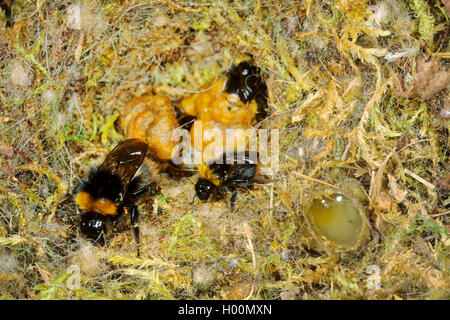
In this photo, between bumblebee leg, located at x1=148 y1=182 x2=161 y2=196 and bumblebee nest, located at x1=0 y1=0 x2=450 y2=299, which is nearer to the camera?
bumblebee nest, located at x1=0 y1=0 x2=450 y2=299

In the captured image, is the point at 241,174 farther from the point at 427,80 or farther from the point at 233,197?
the point at 427,80

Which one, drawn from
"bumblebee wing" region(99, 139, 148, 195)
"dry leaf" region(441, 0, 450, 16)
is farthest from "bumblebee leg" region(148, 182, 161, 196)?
"dry leaf" region(441, 0, 450, 16)

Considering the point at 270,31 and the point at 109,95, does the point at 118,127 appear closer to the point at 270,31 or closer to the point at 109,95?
the point at 109,95

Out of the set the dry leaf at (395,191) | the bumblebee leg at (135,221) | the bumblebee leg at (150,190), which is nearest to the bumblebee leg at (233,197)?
the bumblebee leg at (150,190)

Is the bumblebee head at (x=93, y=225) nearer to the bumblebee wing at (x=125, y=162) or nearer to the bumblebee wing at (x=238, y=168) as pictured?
the bumblebee wing at (x=125, y=162)

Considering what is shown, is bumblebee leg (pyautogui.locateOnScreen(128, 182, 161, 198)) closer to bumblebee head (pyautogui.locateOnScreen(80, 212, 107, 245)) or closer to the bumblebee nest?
the bumblebee nest

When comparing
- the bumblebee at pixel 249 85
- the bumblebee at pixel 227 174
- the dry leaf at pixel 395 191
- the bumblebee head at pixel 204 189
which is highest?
the bumblebee at pixel 249 85

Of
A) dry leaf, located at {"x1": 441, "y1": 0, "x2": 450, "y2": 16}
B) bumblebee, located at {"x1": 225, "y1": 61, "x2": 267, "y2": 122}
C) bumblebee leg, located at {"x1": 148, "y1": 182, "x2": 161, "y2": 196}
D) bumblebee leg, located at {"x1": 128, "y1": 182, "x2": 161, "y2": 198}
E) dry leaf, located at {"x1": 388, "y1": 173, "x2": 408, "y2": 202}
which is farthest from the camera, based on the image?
bumblebee, located at {"x1": 225, "y1": 61, "x2": 267, "y2": 122}

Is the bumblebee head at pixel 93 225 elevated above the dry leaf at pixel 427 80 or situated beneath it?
situated beneath

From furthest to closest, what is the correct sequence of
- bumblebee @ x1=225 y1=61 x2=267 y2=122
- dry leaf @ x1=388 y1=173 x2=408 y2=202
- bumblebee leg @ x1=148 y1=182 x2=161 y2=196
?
bumblebee @ x1=225 y1=61 x2=267 y2=122 → bumblebee leg @ x1=148 y1=182 x2=161 y2=196 → dry leaf @ x1=388 y1=173 x2=408 y2=202
